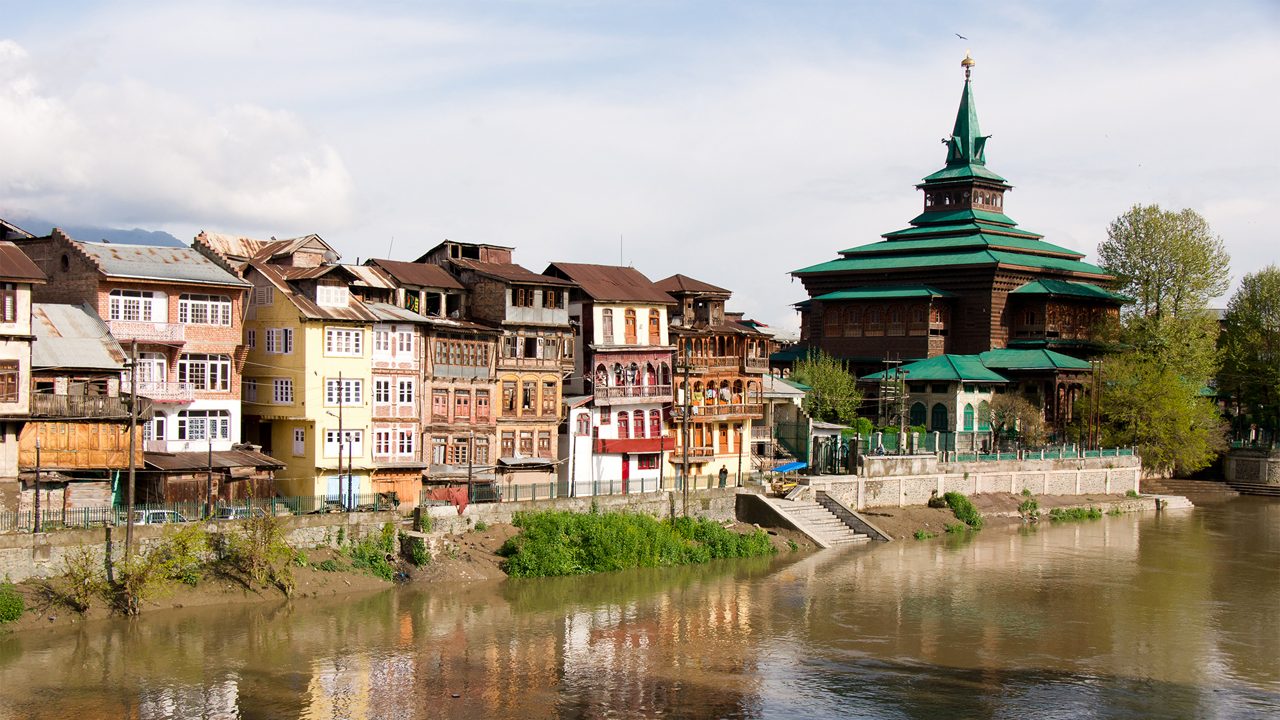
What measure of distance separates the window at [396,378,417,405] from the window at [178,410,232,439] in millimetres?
7842

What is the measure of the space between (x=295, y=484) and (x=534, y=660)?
68.2 feet

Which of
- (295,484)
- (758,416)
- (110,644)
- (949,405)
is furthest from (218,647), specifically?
(949,405)

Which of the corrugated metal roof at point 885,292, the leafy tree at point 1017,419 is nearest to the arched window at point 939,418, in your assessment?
the leafy tree at point 1017,419

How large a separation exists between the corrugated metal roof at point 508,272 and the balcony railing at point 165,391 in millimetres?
17063

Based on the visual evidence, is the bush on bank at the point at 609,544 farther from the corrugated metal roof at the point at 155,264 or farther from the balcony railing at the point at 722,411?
the corrugated metal roof at the point at 155,264

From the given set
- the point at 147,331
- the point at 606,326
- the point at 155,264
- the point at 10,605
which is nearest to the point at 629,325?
the point at 606,326

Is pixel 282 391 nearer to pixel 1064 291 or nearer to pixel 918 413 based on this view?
pixel 918 413

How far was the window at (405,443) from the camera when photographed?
67.4m

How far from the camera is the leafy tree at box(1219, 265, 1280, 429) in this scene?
113m

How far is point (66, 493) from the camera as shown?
180ft

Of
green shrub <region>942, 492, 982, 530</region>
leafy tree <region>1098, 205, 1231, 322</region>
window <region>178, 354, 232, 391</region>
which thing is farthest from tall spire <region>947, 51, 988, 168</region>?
window <region>178, 354, 232, 391</region>

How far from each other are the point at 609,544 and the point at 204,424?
17974 millimetres

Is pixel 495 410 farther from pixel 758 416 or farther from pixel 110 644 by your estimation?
pixel 110 644

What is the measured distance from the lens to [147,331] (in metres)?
61.6
